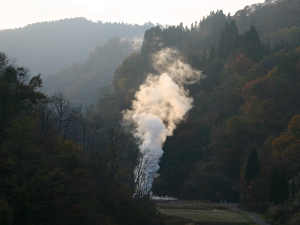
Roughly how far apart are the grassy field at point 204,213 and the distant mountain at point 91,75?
65.8 meters

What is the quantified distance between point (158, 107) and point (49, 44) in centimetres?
11532

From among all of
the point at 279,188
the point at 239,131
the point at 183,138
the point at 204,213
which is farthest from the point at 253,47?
the point at 204,213

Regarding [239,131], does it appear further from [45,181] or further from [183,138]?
[45,181]

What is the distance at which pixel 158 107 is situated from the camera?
65188mm

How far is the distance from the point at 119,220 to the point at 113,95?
51978 millimetres

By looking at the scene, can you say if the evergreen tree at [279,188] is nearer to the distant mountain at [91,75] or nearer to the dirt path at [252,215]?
the dirt path at [252,215]

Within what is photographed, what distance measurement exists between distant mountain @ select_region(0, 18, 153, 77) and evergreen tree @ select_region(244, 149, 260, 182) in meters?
108

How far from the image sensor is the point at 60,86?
124 meters

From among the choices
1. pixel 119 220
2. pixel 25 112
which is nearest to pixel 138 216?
pixel 119 220

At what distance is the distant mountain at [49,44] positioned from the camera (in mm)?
156250

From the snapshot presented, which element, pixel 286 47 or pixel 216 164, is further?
pixel 286 47

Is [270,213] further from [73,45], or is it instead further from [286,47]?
[73,45]

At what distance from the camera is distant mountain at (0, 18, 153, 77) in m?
156

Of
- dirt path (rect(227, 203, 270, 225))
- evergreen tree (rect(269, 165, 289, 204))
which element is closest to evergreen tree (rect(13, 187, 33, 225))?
dirt path (rect(227, 203, 270, 225))
